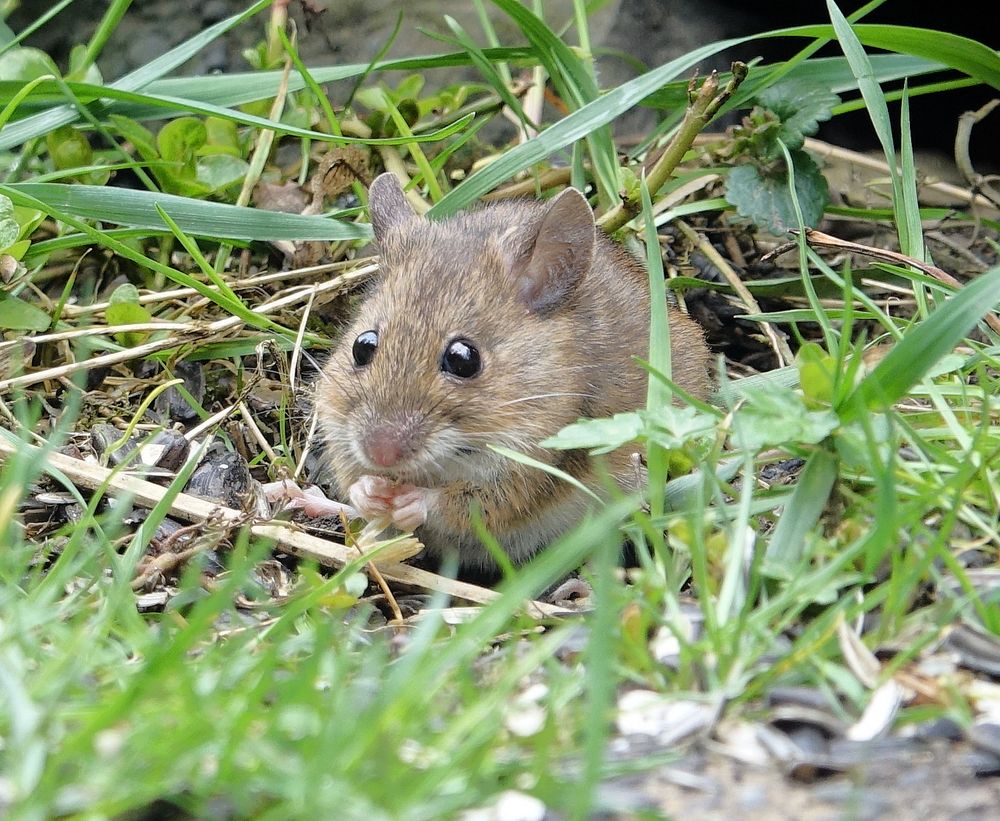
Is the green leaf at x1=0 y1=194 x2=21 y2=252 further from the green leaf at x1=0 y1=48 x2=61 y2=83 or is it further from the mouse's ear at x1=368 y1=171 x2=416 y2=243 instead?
the mouse's ear at x1=368 y1=171 x2=416 y2=243

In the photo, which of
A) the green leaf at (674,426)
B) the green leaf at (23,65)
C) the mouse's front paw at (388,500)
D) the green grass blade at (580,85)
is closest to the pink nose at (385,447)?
the mouse's front paw at (388,500)

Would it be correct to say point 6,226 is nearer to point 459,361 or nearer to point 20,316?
point 20,316

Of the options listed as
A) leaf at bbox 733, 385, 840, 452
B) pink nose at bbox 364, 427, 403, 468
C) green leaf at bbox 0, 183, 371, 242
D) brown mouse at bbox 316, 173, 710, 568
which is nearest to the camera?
leaf at bbox 733, 385, 840, 452

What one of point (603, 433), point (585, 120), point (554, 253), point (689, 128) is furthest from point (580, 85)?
point (603, 433)

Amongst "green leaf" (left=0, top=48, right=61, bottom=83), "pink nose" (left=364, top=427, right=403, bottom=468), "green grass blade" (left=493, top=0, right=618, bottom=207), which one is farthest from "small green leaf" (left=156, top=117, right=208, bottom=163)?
"pink nose" (left=364, top=427, right=403, bottom=468)

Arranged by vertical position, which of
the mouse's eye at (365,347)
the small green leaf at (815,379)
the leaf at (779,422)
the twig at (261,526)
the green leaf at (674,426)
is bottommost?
the twig at (261,526)

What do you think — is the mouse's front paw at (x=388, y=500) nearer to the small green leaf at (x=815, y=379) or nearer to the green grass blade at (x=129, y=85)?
the small green leaf at (x=815, y=379)

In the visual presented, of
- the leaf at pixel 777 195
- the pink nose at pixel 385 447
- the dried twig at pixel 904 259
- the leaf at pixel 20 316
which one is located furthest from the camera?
the leaf at pixel 777 195

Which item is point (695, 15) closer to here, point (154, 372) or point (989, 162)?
point (989, 162)
